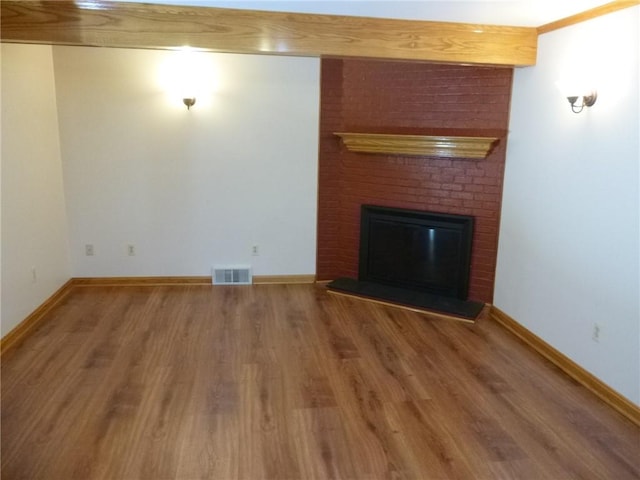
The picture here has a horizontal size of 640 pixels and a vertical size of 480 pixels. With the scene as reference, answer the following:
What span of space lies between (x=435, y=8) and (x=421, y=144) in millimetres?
1469

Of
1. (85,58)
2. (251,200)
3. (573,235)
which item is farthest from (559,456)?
(85,58)

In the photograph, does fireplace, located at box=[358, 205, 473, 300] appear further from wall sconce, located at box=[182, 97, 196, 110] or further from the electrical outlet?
wall sconce, located at box=[182, 97, 196, 110]

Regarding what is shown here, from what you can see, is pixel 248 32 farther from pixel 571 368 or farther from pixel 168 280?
pixel 571 368

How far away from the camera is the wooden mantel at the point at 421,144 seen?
408cm

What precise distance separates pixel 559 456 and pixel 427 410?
0.70 meters

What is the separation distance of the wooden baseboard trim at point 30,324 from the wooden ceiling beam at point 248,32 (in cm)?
201

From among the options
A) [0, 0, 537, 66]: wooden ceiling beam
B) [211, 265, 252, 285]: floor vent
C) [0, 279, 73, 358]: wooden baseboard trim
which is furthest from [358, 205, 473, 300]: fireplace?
[0, 279, 73, 358]: wooden baseboard trim

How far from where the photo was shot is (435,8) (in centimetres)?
296

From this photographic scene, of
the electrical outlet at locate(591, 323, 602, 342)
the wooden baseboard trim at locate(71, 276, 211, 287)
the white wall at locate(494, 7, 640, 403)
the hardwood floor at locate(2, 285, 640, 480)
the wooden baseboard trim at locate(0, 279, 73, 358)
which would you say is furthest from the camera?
the wooden baseboard trim at locate(71, 276, 211, 287)

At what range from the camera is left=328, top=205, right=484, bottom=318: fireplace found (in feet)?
14.6

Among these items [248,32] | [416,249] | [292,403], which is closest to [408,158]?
[416,249]

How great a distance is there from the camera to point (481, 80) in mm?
4090

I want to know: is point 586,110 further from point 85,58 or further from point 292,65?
point 85,58

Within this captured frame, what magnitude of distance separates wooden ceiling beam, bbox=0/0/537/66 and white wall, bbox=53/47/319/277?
4.85 ft
